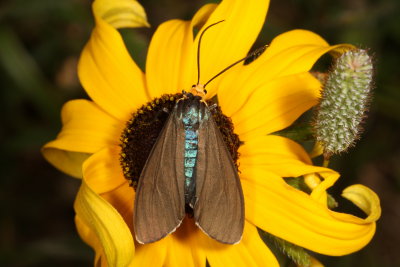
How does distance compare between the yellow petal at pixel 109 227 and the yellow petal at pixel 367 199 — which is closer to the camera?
the yellow petal at pixel 109 227

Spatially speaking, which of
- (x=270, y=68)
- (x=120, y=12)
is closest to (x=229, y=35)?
(x=270, y=68)

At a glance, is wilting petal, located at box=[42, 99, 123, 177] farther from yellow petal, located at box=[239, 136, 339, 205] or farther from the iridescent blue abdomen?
yellow petal, located at box=[239, 136, 339, 205]

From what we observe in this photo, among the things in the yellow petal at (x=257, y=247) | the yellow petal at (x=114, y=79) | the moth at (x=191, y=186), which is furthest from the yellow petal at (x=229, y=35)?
the yellow petal at (x=257, y=247)

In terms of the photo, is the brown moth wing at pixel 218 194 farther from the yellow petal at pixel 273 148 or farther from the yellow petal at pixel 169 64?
the yellow petal at pixel 169 64

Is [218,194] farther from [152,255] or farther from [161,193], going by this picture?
[152,255]

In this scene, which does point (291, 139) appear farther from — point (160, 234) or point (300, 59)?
point (160, 234)

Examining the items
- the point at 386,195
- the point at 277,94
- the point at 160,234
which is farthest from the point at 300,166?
the point at 386,195

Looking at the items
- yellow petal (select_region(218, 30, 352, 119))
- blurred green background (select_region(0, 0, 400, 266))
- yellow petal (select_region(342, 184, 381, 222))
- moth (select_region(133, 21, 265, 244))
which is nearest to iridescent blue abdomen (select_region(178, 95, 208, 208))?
moth (select_region(133, 21, 265, 244))
